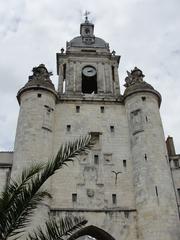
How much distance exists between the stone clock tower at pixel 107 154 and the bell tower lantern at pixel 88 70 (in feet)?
0.77

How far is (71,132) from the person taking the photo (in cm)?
1980

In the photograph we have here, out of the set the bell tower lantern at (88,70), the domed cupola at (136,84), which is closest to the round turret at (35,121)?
the bell tower lantern at (88,70)

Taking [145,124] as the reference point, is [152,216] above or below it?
below

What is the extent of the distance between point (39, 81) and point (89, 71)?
543 cm

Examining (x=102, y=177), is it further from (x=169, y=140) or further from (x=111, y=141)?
(x=169, y=140)

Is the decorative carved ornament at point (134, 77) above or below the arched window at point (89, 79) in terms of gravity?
below

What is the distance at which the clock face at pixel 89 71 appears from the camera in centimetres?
2505

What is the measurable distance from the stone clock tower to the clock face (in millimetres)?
1596

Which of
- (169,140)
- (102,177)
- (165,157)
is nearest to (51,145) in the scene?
(102,177)

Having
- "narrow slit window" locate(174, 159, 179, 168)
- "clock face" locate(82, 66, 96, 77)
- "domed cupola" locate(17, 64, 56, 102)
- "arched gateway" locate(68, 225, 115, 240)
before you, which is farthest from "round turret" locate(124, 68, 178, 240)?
"domed cupola" locate(17, 64, 56, 102)

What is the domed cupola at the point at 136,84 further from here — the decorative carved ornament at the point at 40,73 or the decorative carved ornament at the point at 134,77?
the decorative carved ornament at the point at 40,73

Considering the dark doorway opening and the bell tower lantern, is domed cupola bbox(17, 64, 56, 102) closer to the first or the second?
the bell tower lantern

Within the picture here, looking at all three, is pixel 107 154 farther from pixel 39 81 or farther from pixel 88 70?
pixel 88 70

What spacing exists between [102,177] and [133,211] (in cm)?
238
